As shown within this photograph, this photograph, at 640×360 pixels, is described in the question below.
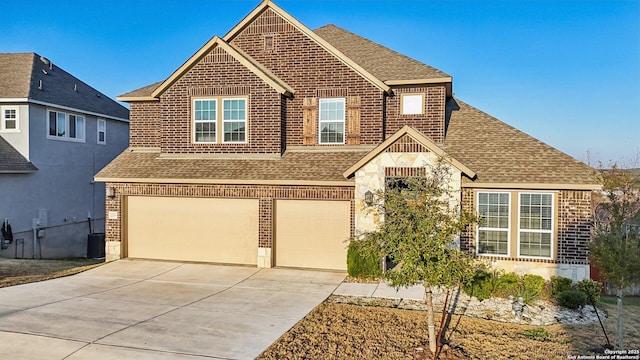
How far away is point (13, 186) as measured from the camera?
18.9 meters

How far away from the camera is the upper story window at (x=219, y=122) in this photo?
15586mm

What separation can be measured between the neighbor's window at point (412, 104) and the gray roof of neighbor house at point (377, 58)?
63 centimetres

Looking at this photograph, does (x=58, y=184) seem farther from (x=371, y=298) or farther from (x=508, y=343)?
(x=508, y=343)

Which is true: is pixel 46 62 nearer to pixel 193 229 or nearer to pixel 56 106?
pixel 56 106

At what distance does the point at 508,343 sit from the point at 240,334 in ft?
16.0

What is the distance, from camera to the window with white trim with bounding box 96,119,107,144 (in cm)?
2402

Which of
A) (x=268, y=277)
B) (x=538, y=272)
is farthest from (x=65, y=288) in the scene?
(x=538, y=272)

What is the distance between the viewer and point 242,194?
1456 cm

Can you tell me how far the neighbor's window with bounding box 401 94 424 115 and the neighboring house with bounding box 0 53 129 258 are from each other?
52.5 ft

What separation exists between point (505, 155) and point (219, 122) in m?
9.60

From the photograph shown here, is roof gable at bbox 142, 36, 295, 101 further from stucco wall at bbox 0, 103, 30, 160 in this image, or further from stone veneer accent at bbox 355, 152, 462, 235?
stucco wall at bbox 0, 103, 30, 160

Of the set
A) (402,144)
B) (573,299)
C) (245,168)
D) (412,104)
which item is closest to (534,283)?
(573,299)

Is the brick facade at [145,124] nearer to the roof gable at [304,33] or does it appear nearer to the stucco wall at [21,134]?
the roof gable at [304,33]

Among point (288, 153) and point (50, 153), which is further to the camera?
point (50, 153)
